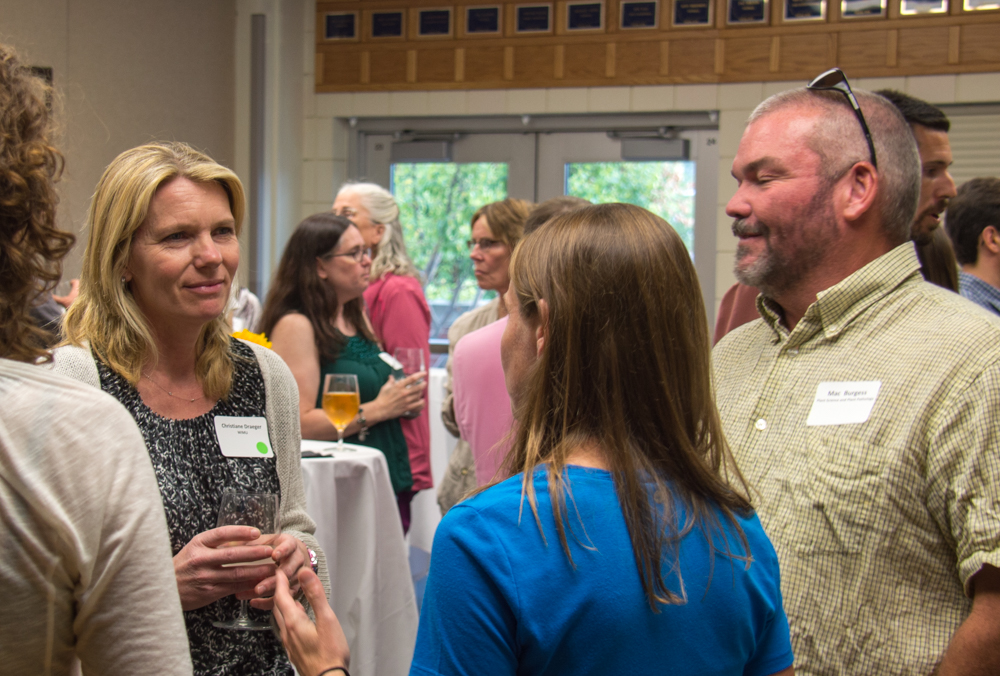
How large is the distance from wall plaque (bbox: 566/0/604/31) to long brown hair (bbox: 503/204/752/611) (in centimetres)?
482

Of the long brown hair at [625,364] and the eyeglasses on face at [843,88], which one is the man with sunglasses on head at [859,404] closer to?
the eyeglasses on face at [843,88]

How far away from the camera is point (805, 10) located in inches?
201

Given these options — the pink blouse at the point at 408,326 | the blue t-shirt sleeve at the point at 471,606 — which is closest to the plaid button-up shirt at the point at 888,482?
the blue t-shirt sleeve at the point at 471,606

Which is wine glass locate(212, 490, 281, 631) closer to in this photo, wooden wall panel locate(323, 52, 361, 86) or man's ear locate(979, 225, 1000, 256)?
man's ear locate(979, 225, 1000, 256)

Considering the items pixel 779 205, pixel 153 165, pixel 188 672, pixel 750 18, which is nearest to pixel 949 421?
pixel 779 205

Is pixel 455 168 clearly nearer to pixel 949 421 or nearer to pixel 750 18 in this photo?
pixel 750 18

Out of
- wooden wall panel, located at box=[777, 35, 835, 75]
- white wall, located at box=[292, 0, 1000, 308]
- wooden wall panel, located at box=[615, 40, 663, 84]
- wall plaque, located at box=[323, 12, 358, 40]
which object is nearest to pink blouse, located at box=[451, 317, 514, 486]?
white wall, located at box=[292, 0, 1000, 308]

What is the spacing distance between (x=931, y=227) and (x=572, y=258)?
1921mm

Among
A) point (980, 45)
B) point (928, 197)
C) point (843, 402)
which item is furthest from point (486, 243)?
point (980, 45)

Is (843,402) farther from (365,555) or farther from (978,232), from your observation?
(978,232)

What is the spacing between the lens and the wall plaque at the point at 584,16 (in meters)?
5.41

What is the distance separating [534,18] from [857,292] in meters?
4.57

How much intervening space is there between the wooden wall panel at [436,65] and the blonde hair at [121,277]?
Result: 4.34m

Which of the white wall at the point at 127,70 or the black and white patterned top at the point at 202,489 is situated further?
the white wall at the point at 127,70
